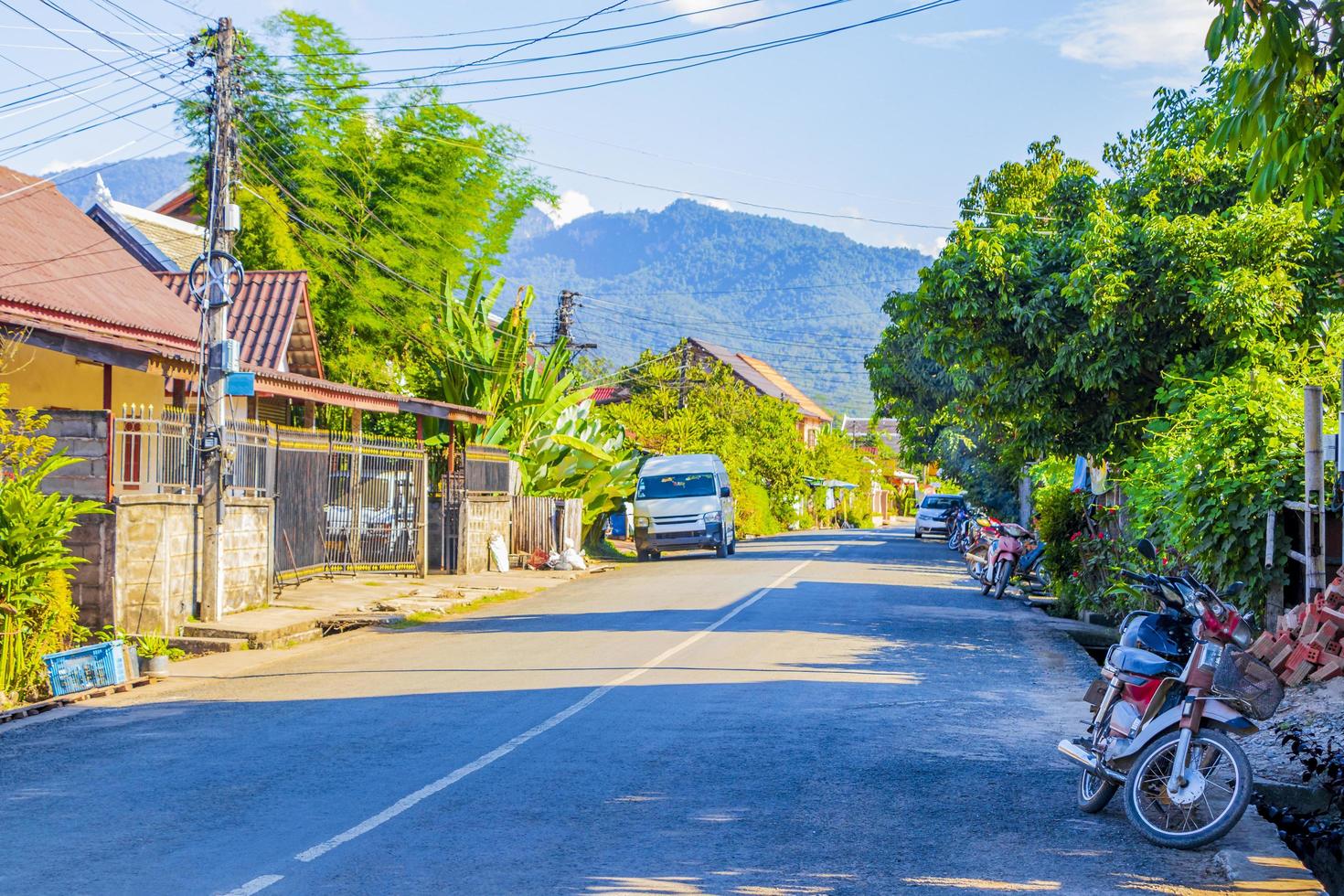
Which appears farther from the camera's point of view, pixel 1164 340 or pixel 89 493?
pixel 1164 340

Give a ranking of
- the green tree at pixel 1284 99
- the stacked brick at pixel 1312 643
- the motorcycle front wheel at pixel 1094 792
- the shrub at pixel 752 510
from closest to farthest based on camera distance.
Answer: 1. the green tree at pixel 1284 99
2. the motorcycle front wheel at pixel 1094 792
3. the stacked brick at pixel 1312 643
4. the shrub at pixel 752 510

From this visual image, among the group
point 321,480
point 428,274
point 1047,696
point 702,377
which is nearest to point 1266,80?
point 1047,696

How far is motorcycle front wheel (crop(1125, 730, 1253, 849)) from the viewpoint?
627 cm

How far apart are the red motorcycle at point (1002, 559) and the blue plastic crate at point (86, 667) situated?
15164mm

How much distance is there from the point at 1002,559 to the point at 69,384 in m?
15.8

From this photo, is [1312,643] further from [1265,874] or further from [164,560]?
[164,560]

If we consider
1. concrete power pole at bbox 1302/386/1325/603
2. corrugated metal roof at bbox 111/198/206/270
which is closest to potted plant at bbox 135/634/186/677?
concrete power pole at bbox 1302/386/1325/603

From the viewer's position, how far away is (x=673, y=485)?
33.7 m

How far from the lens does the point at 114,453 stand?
14.8 meters

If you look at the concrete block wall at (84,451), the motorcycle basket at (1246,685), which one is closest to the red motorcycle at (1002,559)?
the concrete block wall at (84,451)

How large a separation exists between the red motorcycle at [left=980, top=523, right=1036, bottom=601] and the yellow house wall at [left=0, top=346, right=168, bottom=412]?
47.9 feet

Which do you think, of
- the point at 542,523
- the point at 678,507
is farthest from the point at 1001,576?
the point at 678,507

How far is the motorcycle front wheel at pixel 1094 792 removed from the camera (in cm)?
704

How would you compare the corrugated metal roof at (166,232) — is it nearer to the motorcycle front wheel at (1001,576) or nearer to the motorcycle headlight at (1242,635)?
the motorcycle front wheel at (1001,576)
